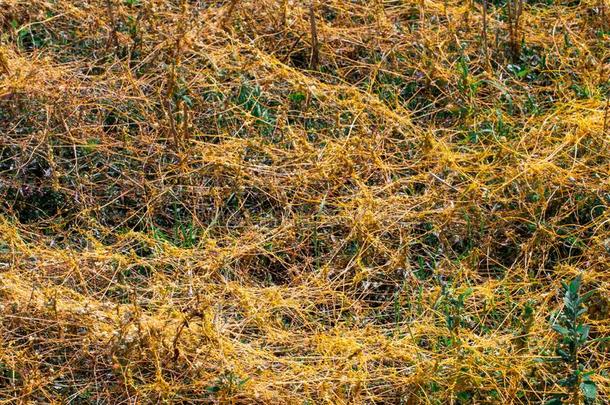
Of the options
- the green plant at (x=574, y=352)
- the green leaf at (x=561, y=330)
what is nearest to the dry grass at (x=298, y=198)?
the green plant at (x=574, y=352)

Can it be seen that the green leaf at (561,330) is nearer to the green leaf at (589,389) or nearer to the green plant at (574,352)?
the green plant at (574,352)

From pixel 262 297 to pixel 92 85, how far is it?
146 centimetres

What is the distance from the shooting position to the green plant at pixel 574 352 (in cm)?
352

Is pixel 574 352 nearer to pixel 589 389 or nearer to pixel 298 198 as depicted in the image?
pixel 589 389

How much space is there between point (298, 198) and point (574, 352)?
1337mm

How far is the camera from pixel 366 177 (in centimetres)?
455

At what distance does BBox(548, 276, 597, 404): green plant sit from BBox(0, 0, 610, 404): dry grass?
0.06 meters

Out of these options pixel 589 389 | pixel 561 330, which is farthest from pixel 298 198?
pixel 589 389

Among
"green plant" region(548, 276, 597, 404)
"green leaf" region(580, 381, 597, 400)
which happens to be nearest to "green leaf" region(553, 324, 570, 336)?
"green plant" region(548, 276, 597, 404)

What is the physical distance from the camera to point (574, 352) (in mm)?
3566

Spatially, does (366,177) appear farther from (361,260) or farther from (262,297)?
(262,297)

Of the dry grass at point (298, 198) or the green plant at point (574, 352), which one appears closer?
the green plant at point (574, 352)

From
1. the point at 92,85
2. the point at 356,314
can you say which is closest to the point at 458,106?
the point at 356,314

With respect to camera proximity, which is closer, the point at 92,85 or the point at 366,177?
the point at 366,177
